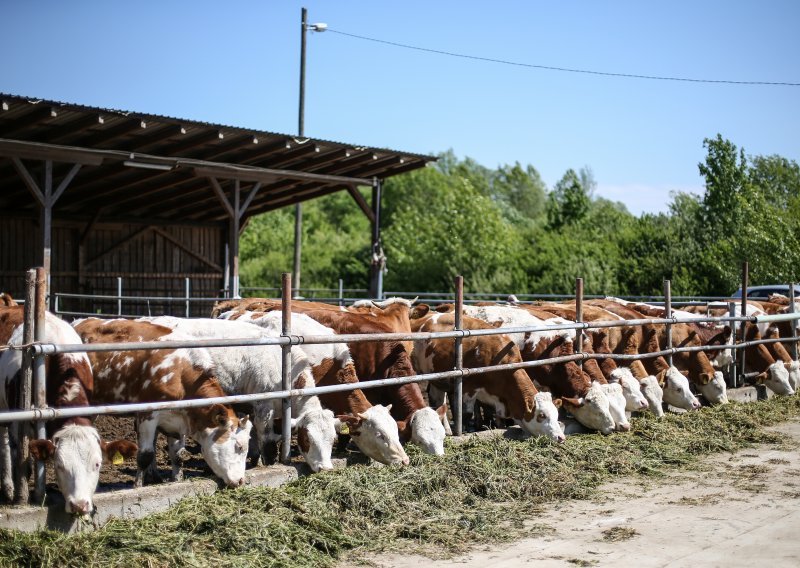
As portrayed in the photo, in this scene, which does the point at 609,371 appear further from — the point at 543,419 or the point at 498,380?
the point at 543,419

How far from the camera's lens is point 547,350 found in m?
10.5

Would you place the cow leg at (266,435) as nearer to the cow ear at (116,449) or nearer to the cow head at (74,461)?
the cow ear at (116,449)

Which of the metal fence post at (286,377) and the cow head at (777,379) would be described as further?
the cow head at (777,379)

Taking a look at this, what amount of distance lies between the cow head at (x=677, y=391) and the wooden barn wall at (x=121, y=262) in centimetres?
1151

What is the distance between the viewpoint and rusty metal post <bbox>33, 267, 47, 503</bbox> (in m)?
5.61

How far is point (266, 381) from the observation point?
792 centimetres

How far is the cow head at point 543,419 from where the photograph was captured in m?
8.95

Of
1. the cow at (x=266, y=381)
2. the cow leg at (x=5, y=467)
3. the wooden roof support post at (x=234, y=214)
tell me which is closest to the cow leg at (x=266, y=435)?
the cow at (x=266, y=381)

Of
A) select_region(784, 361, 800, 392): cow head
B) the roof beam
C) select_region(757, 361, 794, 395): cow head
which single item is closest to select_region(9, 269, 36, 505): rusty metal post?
the roof beam

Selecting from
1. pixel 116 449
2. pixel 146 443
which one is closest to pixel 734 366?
pixel 146 443

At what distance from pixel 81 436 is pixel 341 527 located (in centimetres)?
175

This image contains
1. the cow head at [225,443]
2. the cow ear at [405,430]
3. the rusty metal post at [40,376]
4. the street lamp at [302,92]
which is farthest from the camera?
the street lamp at [302,92]

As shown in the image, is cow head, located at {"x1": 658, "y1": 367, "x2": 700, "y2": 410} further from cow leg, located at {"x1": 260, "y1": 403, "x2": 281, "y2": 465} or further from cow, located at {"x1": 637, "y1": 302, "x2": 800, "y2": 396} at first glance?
cow leg, located at {"x1": 260, "y1": 403, "x2": 281, "y2": 465}

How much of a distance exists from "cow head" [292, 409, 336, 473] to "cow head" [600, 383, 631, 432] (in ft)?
12.0
